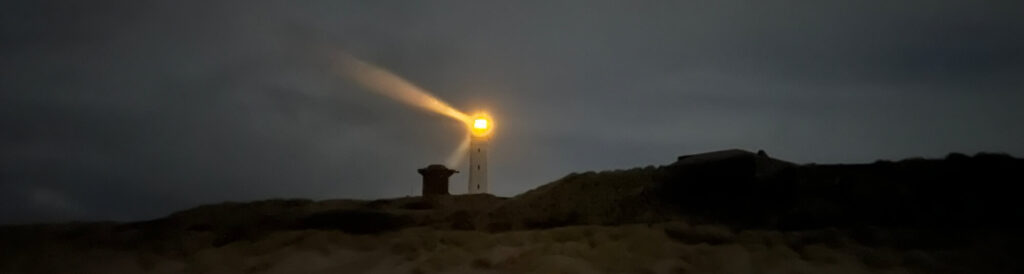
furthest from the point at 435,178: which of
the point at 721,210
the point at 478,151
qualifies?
the point at 721,210

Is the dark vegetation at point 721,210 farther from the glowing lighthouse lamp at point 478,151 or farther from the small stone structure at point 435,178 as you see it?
the glowing lighthouse lamp at point 478,151

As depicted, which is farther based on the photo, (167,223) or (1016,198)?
(167,223)

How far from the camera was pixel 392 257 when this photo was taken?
8445 millimetres

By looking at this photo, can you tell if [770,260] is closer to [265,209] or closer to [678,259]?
[678,259]

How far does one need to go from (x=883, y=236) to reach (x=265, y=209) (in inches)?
253

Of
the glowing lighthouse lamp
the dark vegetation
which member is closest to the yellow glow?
the glowing lighthouse lamp

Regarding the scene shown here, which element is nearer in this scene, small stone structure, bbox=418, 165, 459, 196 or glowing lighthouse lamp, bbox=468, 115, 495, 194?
small stone structure, bbox=418, 165, 459, 196

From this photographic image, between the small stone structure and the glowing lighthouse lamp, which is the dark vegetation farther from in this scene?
the glowing lighthouse lamp

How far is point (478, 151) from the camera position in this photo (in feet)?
55.0

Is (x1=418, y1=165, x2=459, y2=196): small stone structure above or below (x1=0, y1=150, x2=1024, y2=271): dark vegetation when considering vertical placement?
above

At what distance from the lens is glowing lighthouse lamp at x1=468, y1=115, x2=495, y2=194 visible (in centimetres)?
1669

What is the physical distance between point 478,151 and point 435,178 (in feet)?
9.39

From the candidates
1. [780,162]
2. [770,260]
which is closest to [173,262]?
[770,260]

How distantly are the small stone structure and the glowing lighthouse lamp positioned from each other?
8.63ft
